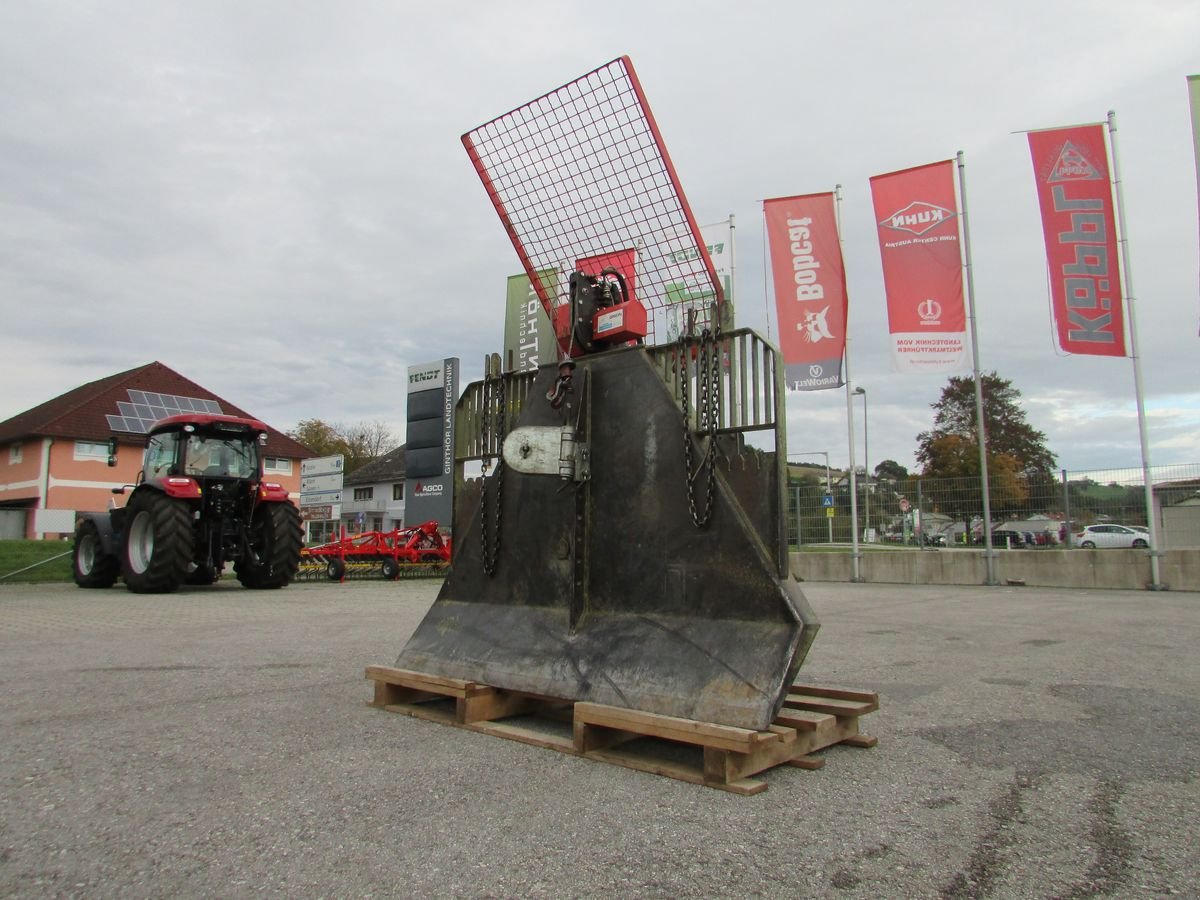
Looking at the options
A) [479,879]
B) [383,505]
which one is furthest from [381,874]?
[383,505]

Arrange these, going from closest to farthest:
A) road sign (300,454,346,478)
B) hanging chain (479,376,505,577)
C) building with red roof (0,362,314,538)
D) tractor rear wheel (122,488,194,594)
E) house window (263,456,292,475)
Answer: hanging chain (479,376,505,577)
tractor rear wheel (122,488,194,594)
road sign (300,454,346,478)
building with red roof (0,362,314,538)
house window (263,456,292,475)

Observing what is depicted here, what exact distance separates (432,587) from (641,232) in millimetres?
12059

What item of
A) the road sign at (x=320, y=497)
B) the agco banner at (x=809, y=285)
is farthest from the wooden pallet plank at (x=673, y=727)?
the road sign at (x=320, y=497)

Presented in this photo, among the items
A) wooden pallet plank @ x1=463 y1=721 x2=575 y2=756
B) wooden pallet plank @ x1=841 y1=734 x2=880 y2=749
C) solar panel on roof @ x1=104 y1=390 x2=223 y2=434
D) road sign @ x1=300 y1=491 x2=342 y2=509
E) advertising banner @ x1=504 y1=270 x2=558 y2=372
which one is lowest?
wooden pallet plank @ x1=841 y1=734 x2=880 y2=749

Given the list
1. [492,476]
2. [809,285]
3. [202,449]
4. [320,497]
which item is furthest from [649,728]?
[320,497]

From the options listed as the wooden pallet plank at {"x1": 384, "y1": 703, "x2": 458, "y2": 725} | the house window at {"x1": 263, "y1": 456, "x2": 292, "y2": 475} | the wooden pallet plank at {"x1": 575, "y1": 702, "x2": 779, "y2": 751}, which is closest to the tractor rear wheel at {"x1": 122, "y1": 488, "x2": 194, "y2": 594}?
the wooden pallet plank at {"x1": 384, "y1": 703, "x2": 458, "y2": 725}

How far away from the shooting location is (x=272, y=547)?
13.4 metres

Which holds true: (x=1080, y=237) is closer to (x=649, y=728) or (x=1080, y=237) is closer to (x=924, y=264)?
(x=924, y=264)

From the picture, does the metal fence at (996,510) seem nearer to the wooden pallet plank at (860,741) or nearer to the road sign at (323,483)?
the wooden pallet plank at (860,741)

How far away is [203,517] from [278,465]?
102ft

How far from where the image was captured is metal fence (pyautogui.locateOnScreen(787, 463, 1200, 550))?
14.2m

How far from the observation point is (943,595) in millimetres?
13195

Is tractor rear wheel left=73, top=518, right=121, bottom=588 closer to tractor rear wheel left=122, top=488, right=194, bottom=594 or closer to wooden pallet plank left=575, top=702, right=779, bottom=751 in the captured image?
tractor rear wheel left=122, top=488, right=194, bottom=594

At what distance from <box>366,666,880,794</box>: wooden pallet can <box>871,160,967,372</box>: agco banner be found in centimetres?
1226
